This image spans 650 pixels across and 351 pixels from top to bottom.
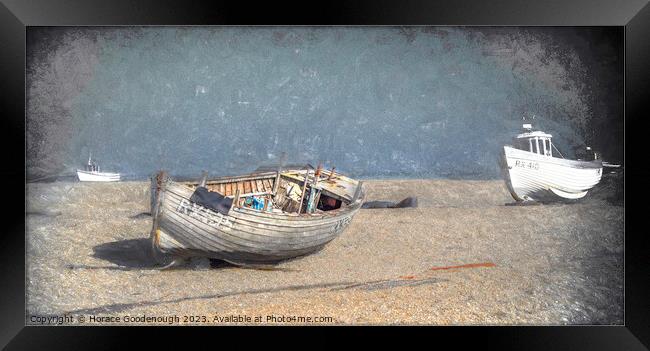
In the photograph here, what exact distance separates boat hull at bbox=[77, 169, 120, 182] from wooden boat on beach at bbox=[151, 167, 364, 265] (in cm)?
56

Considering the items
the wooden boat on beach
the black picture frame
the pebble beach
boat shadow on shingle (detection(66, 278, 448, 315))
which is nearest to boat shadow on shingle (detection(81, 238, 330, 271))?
the pebble beach

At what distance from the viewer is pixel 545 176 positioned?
279 inches

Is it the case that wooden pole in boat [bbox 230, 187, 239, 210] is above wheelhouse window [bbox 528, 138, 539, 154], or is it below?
below

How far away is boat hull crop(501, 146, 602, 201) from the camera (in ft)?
22.2

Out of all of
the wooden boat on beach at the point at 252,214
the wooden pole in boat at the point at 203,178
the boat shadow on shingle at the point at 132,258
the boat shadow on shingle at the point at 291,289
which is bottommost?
the boat shadow on shingle at the point at 291,289

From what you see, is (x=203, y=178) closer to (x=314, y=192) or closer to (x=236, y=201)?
(x=236, y=201)

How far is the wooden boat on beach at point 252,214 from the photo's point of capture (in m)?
6.08
